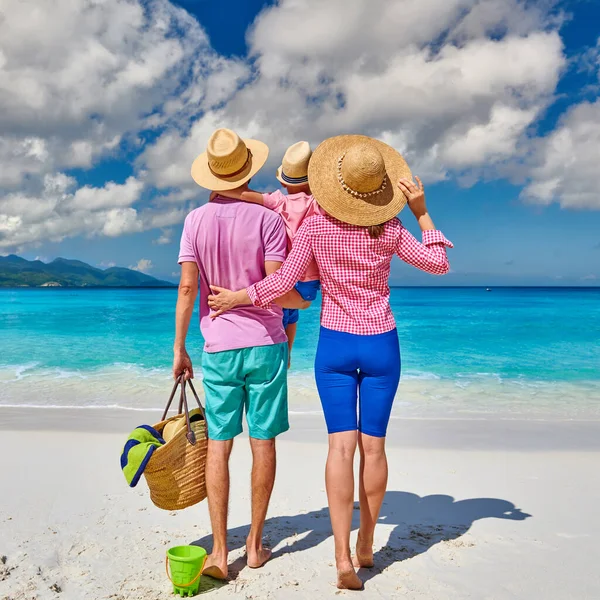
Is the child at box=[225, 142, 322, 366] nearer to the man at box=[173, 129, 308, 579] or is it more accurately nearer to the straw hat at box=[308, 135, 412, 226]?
the man at box=[173, 129, 308, 579]

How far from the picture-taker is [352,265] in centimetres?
270

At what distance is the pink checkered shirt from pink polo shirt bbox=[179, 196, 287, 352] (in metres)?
0.17

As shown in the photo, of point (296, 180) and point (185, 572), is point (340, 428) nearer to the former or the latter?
point (185, 572)

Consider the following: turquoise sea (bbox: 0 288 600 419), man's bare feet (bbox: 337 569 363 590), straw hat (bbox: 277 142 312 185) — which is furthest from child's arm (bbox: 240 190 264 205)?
turquoise sea (bbox: 0 288 600 419)

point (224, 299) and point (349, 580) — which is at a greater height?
point (224, 299)

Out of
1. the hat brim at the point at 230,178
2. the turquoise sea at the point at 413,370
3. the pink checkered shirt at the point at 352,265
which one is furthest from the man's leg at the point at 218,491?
the turquoise sea at the point at 413,370

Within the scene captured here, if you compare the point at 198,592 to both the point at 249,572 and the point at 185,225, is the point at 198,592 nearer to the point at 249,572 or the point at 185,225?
the point at 249,572

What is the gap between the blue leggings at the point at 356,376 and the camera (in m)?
2.69

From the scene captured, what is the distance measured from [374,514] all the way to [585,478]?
8.21 ft

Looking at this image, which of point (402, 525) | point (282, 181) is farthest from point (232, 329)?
point (402, 525)

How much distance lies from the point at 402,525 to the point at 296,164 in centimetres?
233

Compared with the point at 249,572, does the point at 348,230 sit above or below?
above

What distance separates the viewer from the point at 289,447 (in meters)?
5.37

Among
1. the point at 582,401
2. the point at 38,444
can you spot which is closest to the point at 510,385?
the point at 582,401
